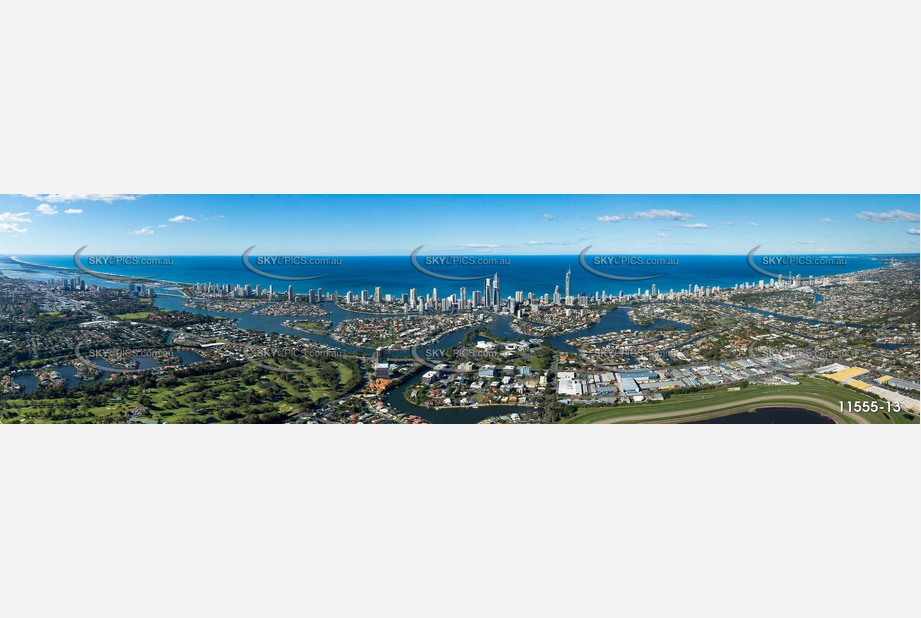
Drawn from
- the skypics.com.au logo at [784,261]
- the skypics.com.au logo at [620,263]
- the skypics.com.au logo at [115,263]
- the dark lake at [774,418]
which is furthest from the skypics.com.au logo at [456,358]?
the skypics.com.au logo at [784,261]

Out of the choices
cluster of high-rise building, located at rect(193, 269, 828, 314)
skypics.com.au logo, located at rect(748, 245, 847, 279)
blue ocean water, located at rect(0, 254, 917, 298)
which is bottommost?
cluster of high-rise building, located at rect(193, 269, 828, 314)

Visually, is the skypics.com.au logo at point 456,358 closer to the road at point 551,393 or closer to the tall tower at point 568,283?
the road at point 551,393

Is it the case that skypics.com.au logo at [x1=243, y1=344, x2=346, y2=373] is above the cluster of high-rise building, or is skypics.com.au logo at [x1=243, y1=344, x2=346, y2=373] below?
below

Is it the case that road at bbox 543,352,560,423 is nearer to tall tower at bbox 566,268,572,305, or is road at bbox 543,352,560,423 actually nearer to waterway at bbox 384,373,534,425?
waterway at bbox 384,373,534,425

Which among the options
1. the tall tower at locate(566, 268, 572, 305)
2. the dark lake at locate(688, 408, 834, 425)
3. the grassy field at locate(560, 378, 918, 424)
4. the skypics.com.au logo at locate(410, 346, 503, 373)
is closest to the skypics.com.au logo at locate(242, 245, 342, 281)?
the skypics.com.au logo at locate(410, 346, 503, 373)

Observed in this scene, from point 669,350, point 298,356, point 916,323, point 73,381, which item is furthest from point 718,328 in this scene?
point 73,381
